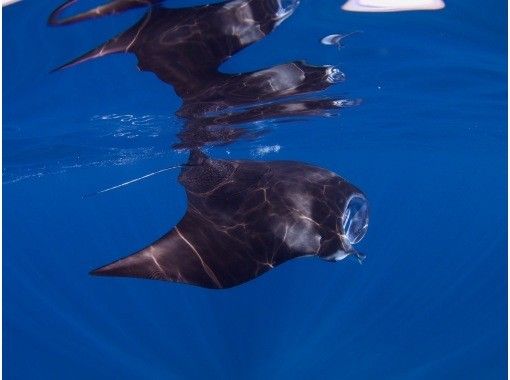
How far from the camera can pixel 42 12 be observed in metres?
5.54

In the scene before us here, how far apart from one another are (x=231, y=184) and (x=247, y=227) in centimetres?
106

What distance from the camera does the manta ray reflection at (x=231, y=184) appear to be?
5.51m

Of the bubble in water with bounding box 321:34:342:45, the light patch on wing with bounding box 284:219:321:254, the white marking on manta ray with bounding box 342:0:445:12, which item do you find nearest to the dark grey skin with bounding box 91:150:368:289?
the light patch on wing with bounding box 284:219:321:254

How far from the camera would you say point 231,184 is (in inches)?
295

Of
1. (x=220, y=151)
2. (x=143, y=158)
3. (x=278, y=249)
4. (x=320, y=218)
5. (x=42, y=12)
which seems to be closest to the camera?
(x=42, y=12)

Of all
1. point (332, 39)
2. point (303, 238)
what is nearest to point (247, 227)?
point (303, 238)

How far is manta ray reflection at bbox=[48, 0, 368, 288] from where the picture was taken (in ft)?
18.1

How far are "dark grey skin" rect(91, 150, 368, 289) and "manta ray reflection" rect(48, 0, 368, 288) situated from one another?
0.02 meters

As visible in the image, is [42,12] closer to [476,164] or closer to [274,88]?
[274,88]

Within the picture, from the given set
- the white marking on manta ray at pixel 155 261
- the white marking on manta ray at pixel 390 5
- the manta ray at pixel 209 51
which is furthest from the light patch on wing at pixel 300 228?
the white marking on manta ray at pixel 390 5

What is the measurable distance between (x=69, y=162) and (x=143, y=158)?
123 inches

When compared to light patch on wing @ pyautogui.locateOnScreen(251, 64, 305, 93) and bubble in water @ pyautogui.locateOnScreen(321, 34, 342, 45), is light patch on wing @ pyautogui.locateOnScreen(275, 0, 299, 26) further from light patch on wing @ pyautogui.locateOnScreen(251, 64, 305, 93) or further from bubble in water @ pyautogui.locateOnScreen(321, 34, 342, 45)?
light patch on wing @ pyautogui.locateOnScreen(251, 64, 305, 93)

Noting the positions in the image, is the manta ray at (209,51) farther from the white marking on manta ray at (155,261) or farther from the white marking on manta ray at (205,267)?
the white marking on manta ray at (155,261)

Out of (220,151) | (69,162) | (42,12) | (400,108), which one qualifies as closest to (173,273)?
(42,12)
